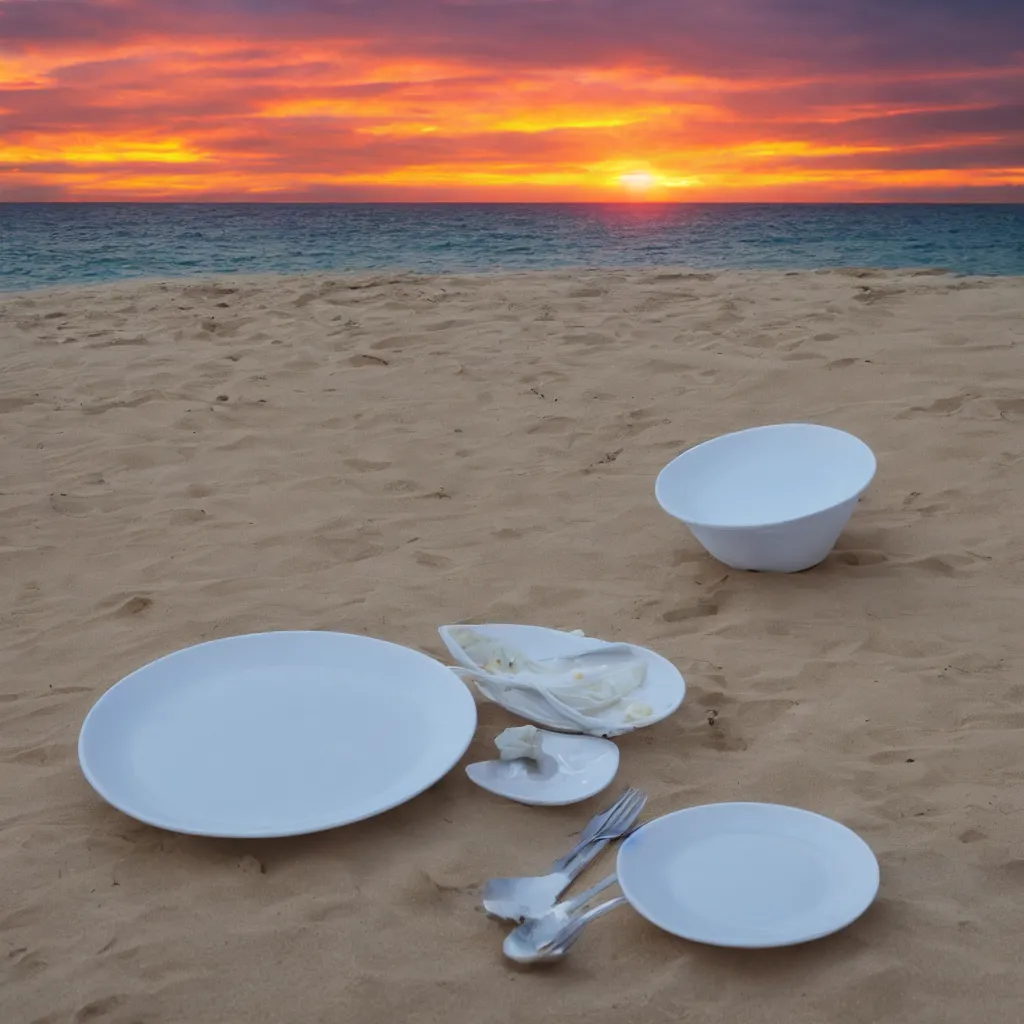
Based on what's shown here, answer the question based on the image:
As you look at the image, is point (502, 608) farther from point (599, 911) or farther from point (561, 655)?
point (599, 911)

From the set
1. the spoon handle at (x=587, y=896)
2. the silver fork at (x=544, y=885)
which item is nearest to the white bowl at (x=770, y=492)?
the silver fork at (x=544, y=885)

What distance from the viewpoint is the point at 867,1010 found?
52.8 inches

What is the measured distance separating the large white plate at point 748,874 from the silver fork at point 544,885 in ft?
0.36

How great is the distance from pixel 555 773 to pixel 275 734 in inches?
21.3

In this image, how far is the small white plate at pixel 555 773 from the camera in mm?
1830

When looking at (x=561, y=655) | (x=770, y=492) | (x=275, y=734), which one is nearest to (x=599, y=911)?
(x=275, y=734)

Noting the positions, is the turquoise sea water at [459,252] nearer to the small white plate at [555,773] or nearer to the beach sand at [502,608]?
the beach sand at [502,608]

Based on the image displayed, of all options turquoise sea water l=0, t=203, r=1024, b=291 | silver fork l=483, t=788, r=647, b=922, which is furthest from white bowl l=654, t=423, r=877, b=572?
turquoise sea water l=0, t=203, r=1024, b=291

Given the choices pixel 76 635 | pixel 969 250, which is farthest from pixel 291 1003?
pixel 969 250

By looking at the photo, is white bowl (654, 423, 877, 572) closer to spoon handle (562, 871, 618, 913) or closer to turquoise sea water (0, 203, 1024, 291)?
spoon handle (562, 871, 618, 913)

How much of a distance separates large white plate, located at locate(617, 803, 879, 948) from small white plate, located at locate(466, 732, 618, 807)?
0.26 m

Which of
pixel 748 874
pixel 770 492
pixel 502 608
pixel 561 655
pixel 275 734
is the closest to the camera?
pixel 748 874

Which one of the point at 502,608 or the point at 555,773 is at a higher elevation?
the point at 555,773

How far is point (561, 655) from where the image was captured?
228 cm
